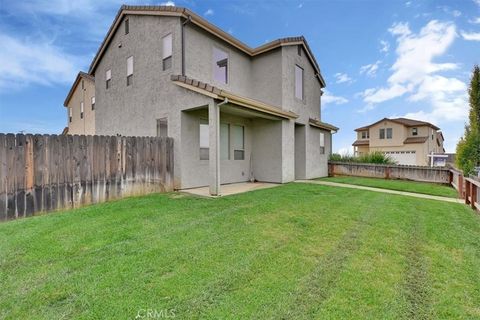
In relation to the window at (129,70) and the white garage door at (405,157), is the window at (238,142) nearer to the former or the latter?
the window at (129,70)

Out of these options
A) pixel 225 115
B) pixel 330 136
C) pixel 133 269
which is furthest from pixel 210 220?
pixel 330 136

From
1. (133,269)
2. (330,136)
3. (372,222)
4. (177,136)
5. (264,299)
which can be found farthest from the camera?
(330,136)

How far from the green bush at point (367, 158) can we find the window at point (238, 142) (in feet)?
25.7

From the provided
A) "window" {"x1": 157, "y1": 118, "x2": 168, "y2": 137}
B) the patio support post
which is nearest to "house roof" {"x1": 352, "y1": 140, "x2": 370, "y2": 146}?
"window" {"x1": 157, "y1": 118, "x2": 168, "y2": 137}

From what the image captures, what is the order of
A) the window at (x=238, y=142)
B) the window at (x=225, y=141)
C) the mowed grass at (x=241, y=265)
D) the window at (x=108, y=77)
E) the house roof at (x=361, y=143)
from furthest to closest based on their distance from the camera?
the house roof at (x=361, y=143)
the window at (x=108, y=77)
the window at (x=238, y=142)
the window at (x=225, y=141)
the mowed grass at (x=241, y=265)

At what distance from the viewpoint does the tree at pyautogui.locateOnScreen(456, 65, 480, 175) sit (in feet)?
40.5

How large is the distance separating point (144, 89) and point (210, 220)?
A: 8.58 metres

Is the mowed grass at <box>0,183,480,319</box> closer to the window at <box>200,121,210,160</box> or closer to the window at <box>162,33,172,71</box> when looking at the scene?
the window at <box>200,121,210,160</box>

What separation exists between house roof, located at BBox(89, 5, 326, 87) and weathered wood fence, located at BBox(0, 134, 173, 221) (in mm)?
5346

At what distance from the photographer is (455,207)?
7520 millimetres

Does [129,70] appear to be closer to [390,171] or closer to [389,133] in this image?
[390,171]

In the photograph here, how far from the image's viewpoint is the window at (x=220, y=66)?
11.9 meters

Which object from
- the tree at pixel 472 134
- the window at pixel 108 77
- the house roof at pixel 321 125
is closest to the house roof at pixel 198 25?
the window at pixel 108 77

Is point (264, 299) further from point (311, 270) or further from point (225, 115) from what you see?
point (225, 115)
